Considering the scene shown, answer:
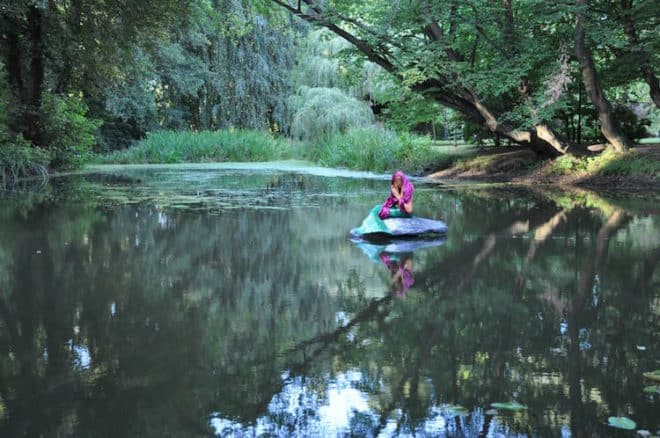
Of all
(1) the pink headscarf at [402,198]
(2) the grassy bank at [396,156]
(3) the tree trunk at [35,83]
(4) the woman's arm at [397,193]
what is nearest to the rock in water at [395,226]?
(1) the pink headscarf at [402,198]

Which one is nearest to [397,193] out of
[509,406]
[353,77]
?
[509,406]

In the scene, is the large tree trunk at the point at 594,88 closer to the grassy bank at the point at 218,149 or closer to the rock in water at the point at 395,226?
the rock in water at the point at 395,226

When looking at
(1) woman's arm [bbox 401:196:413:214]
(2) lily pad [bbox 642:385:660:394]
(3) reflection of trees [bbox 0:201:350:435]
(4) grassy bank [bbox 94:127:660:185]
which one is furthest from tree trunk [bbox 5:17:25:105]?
(2) lily pad [bbox 642:385:660:394]

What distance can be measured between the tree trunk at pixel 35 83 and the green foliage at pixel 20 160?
0.69 metres

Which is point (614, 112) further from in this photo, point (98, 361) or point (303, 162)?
point (98, 361)

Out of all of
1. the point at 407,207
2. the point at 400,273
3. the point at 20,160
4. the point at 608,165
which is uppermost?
the point at 20,160

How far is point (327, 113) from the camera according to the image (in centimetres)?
2766

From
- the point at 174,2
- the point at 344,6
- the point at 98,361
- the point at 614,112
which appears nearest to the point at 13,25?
the point at 174,2

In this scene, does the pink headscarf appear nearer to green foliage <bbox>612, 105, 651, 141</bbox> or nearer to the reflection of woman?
the reflection of woman

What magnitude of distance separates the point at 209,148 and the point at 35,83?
1065cm

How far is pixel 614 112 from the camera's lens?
803 inches

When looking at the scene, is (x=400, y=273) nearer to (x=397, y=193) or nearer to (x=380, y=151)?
(x=397, y=193)

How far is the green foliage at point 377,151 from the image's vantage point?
2361cm

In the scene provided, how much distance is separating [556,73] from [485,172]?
14.3 feet
